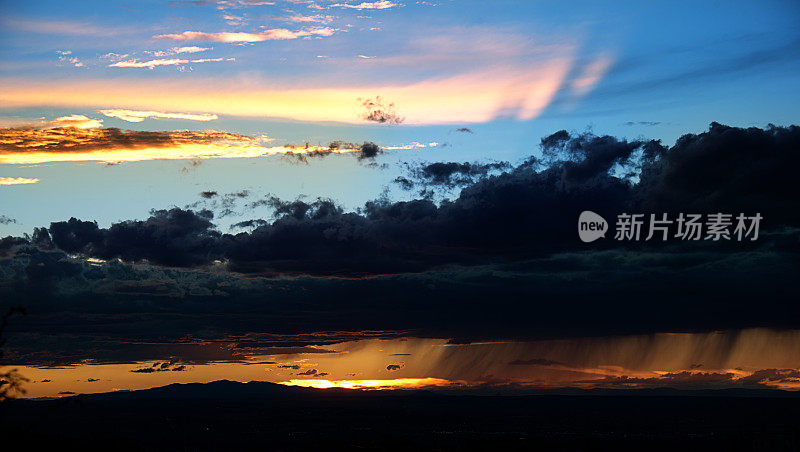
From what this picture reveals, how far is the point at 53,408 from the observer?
778 inches

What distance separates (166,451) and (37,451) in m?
163

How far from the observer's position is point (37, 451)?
155ft

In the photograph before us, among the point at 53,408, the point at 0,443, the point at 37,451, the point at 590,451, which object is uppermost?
Result: the point at 53,408

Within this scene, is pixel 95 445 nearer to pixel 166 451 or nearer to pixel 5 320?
pixel 5 320

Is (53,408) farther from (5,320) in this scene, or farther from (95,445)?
(95,445)

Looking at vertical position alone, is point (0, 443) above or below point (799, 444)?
above

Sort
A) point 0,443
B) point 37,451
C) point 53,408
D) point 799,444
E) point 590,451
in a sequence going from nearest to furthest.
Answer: point 53,408 < point 0,443 < point 37,451 < point 799,444 < point 590,451

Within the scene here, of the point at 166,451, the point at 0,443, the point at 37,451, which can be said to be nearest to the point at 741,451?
the point at 166,451

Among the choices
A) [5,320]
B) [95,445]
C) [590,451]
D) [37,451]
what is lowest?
[590,451]

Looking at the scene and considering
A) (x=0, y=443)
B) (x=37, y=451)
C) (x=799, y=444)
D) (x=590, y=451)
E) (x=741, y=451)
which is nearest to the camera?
(x=0, y=443)

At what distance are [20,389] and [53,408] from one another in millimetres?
1887

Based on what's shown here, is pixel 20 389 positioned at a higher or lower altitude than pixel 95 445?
higher

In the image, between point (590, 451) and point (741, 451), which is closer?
point (590, 451)

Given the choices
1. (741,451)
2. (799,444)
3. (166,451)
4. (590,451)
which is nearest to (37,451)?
(799,444)
